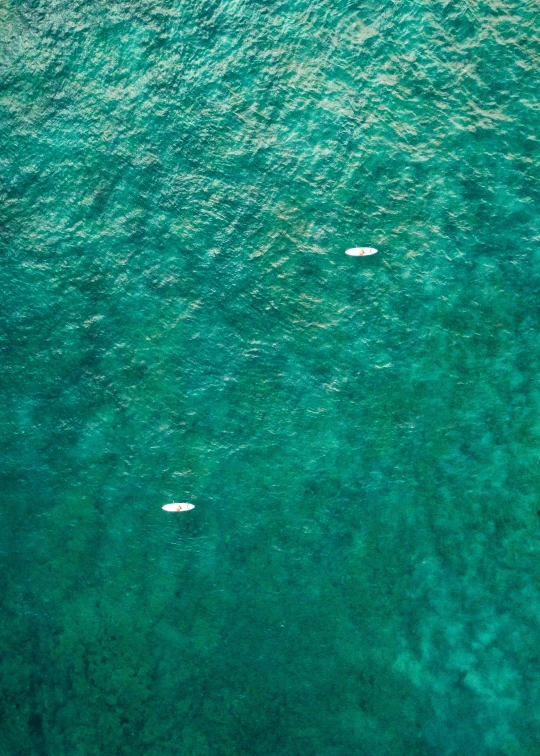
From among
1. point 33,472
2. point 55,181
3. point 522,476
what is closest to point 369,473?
point 522,476

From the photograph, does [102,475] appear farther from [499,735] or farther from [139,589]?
[499,735]

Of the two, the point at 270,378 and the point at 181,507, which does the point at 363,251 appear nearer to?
the point at 270,378

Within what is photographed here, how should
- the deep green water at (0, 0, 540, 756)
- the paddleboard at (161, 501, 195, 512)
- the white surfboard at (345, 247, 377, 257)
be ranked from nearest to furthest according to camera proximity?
the deep green water at (0, 0, 540, 756) < the paddleboard at (161, 501, 195, 512) < the white surfboard at (345, 247, 377, 257)

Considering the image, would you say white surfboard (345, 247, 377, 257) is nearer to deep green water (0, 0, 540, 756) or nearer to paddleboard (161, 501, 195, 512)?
deep green water (0, 0, 540, 756)

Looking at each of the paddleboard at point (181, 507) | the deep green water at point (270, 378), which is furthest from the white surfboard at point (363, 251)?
the paddleboard at point (181, 507)

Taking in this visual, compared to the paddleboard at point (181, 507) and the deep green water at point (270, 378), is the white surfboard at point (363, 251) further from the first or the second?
the paddleboard at point (181, 507)

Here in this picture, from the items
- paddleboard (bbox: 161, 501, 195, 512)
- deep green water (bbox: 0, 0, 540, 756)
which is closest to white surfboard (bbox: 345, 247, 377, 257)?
deep green water (bbox: 0, 0, 540, 756)

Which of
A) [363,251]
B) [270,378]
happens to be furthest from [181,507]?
[363,251]

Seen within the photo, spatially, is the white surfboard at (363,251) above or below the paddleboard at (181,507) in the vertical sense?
above

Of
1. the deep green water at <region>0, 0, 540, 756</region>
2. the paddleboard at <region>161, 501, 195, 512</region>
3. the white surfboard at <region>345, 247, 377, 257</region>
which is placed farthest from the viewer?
the white surfboard at <region>345, 247, 377, 257</region>
